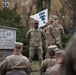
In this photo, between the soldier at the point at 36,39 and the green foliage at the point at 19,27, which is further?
the green foliage at the point at 19,27

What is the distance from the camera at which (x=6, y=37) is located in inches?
657

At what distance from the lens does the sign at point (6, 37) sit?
54.6 ft

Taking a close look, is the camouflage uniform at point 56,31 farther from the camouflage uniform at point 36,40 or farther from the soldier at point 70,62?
the soldier at point 70,62

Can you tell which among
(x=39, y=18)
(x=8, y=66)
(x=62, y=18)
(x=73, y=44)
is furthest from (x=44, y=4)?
(x=73, y=44)

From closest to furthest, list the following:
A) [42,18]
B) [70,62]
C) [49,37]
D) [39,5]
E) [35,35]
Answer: [70,62] < [49,37] < [35,35] < [42,18] < [39,5]

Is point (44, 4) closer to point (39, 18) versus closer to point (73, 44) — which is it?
point (39, 18)

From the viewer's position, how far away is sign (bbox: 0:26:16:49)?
16656mm

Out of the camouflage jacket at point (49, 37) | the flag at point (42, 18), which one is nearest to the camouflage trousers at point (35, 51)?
the camouflage jacket at point (49, 37)

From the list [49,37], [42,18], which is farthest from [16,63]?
[42,18]

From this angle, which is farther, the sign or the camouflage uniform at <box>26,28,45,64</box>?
the sign

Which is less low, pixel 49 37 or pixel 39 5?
pixel 39 5

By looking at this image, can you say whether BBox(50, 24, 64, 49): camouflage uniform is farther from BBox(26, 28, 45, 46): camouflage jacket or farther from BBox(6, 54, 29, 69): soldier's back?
BBox(6, 54, 29, 69): soldier's back

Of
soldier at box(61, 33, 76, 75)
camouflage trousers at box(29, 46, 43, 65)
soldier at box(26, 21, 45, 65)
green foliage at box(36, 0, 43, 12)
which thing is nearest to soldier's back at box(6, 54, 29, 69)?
soldier at box(61, 33, 76, 75)

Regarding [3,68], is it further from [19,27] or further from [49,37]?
[19,27]
